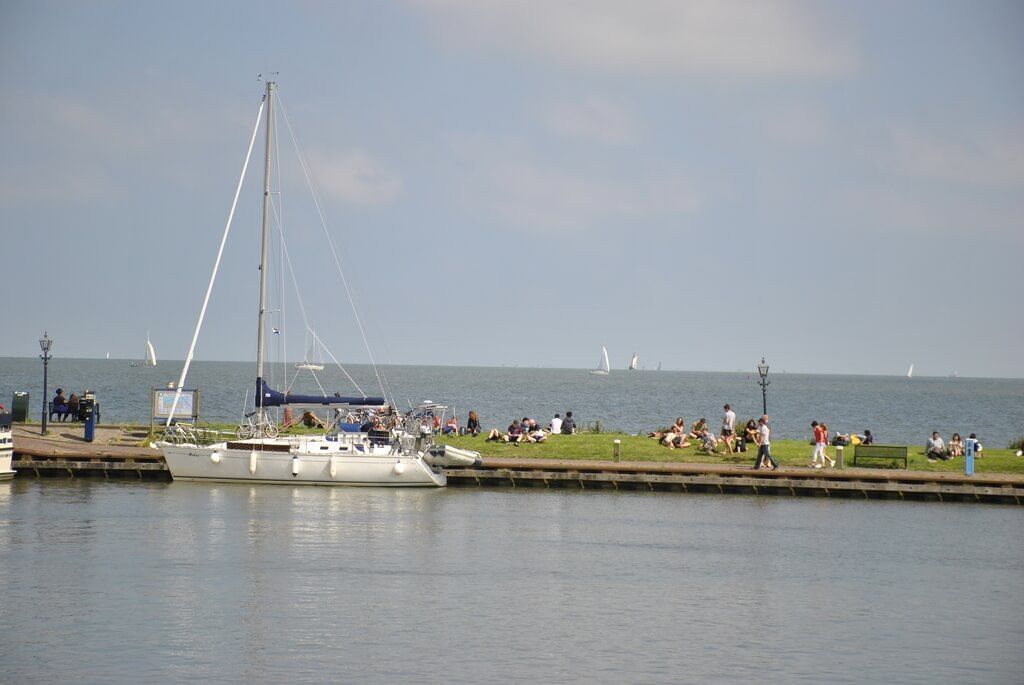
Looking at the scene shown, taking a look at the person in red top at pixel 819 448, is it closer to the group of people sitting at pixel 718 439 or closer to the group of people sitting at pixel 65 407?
the group of people sitting at pixel 718 439

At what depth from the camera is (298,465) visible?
41469 millimetres

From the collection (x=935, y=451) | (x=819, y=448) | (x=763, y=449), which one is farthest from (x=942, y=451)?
(x=763, y=449)

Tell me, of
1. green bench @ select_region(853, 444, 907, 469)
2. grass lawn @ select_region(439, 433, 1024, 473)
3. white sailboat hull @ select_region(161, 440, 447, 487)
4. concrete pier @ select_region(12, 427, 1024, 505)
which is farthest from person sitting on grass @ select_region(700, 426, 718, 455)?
white sailboat hull @ select_region(161, 440, 447, 487)

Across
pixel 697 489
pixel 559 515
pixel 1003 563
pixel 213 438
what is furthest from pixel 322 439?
pixel 1003 563


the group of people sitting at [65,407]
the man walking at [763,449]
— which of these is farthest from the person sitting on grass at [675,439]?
the group of people sitting at [65,407]

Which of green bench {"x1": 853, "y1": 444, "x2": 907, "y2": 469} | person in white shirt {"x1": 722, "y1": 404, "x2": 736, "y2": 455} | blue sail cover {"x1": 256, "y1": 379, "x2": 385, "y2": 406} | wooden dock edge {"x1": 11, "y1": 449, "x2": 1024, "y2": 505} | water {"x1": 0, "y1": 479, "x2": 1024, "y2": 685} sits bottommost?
water {"x1": 0, "y1": 479, "x2": 1024, "y2": 685}

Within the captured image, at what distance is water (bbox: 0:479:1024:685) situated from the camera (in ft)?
68.3

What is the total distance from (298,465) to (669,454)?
14.6 m

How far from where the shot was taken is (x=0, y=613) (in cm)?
2297

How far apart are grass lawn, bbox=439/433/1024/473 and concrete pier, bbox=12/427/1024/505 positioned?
105cm

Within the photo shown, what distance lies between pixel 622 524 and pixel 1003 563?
35.7ft

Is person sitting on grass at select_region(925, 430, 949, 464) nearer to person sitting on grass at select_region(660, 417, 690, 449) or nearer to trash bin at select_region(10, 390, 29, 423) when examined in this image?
person sitting on grass at select_region(660, 417, 690, 449)

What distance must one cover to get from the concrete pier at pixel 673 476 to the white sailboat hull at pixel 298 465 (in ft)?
5.94

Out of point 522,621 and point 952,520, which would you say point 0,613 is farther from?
point 952,520
